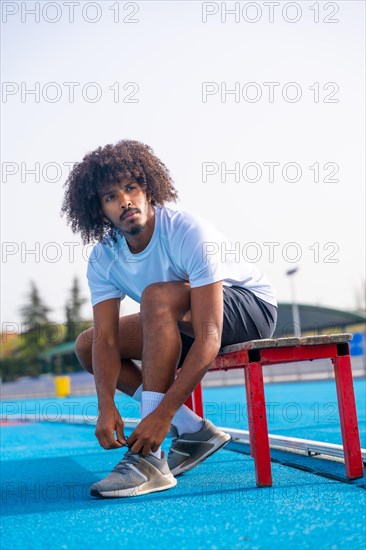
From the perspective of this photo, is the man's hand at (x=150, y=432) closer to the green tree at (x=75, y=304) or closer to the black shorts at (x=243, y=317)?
the black shorts at (x=243, y=317)

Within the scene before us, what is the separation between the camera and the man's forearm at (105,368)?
3088 millimetres

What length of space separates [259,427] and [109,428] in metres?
0.63

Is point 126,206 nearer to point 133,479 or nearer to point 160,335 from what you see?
point 160,335

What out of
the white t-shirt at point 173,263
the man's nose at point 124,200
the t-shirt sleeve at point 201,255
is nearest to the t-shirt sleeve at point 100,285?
the white t-shirt at point 173,263

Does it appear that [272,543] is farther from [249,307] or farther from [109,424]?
[249,307]

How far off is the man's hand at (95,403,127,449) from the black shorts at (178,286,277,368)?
53 centimetres

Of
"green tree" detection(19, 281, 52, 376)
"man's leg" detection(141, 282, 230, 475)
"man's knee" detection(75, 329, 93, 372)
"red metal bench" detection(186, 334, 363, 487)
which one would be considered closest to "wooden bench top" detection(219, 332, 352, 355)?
"red metal bench" detection(186, 334, 363, 487)

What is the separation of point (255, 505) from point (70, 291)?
77862 mm

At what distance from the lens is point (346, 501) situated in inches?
93.7

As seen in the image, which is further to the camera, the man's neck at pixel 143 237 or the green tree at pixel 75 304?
the green tree at pixel 75 304

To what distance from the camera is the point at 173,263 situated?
10.2 ft

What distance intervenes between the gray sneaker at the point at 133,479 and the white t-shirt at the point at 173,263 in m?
0.75

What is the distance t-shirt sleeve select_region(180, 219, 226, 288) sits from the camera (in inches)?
113

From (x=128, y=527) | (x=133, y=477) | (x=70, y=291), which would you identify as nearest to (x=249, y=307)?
(x=133, y=477)
